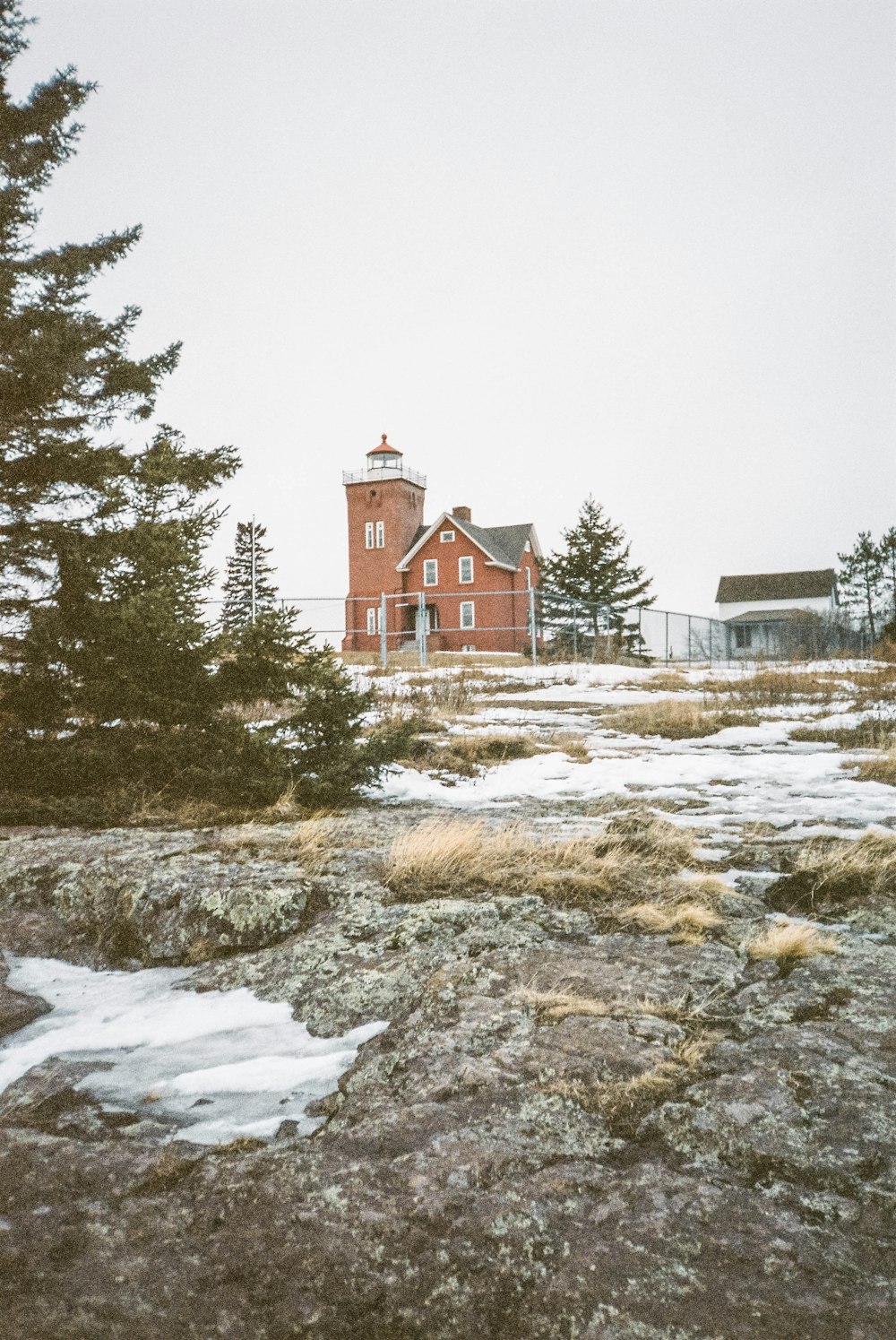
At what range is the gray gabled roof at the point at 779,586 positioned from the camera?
71.2 metres

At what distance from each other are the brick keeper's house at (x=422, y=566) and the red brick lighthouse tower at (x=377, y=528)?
0.05 m

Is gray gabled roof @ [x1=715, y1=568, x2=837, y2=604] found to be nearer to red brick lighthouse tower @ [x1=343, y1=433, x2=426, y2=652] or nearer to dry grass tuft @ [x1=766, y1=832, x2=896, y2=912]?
red brick lighthouse tower @ [x1=343, y1=433, x2=426, y2=652]

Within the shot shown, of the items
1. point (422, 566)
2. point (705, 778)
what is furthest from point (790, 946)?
point (422, 566)

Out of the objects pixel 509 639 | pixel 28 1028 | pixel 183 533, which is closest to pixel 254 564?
pixel 509 639

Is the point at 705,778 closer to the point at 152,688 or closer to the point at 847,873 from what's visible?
the point at 847,873

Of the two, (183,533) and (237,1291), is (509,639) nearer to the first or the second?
(183,533)

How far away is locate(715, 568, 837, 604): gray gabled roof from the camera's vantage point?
7125cm

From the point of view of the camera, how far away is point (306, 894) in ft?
12.1

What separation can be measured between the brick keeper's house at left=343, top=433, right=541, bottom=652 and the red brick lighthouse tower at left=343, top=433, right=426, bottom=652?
0.05 metres

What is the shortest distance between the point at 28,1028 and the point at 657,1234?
2.19m

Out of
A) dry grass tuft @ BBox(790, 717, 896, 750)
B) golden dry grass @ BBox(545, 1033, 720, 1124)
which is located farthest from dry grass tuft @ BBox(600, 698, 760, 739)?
golden dry grass @ BBox(545, 1033, 720, 1124)

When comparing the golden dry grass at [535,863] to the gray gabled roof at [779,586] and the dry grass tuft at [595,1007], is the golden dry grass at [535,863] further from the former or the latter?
the gray gabled roof at [779,586]

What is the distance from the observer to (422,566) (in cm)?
4684

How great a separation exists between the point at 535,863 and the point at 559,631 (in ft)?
116
